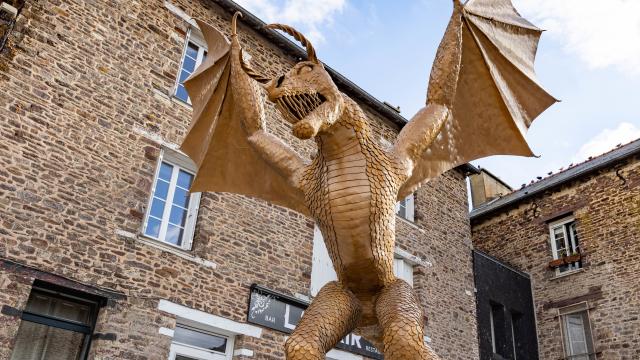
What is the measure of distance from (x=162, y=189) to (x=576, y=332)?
10.4 m

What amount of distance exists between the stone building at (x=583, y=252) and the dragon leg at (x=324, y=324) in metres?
11.8

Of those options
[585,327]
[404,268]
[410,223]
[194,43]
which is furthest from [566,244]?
[194,43]

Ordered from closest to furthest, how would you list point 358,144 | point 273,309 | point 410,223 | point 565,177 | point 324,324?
point 324,324
point 358,144
point 273,309
point 410,223
point 565,177

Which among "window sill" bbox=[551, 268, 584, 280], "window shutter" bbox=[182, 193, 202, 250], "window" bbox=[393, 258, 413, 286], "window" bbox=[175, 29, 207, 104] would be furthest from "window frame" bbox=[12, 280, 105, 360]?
"window sill" bbox=[551, 268, 584, 280]

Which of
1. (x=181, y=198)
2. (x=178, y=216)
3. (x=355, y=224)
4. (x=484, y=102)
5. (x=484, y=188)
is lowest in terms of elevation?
(x=355, y=224)

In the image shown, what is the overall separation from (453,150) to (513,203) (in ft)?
42.5

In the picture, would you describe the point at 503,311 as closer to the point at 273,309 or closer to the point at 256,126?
the point at 273,309

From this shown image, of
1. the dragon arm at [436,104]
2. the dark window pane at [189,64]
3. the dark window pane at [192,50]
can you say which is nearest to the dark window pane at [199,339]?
the dark window pane at [189,64]

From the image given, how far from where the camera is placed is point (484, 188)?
17953 millimetres

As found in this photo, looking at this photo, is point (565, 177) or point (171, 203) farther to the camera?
point (565, 177)

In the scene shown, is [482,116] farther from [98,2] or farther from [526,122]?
[98,2]

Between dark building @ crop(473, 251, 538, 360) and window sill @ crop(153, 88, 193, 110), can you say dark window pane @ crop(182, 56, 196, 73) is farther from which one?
dark building @ crop(473, 251, 538, 360)

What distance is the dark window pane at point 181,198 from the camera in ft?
26.5

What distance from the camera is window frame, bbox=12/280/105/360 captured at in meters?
6.35
